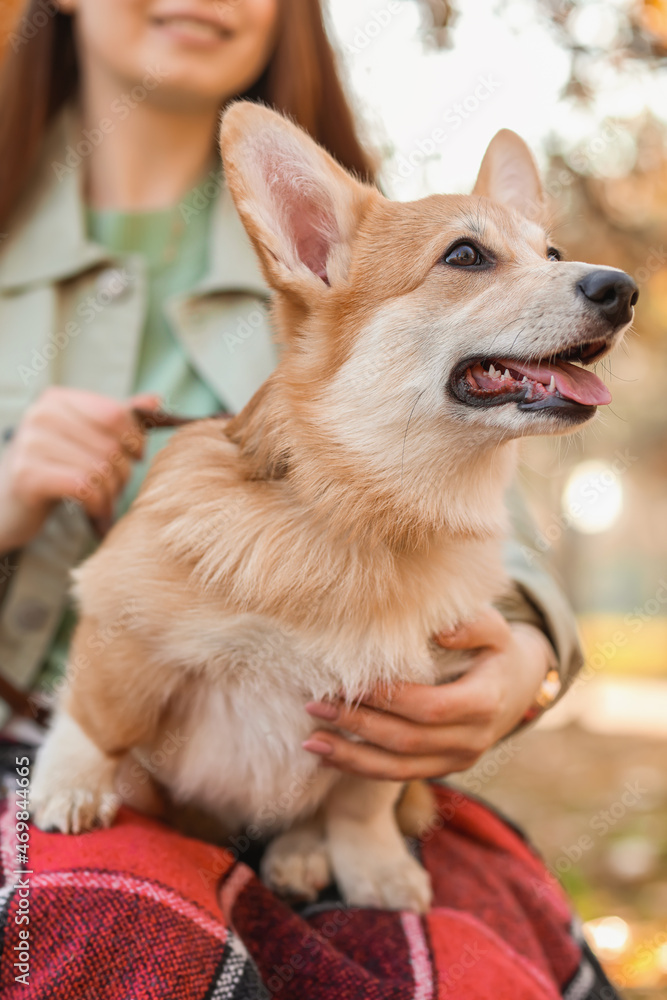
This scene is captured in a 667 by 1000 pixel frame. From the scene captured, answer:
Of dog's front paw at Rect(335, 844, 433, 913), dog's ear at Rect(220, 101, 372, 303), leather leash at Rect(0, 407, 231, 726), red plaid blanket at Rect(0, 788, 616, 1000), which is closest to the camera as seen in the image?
red plaid blanket at Rect(0, 788, 616, 1000)

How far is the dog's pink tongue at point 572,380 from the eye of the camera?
150cm

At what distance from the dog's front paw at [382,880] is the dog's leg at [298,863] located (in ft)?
0.18

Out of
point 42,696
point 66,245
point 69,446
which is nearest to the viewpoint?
point 69,446

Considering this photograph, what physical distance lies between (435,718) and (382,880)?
19.2 inches

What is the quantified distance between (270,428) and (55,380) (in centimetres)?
119

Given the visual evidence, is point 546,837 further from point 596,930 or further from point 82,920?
point 82,920

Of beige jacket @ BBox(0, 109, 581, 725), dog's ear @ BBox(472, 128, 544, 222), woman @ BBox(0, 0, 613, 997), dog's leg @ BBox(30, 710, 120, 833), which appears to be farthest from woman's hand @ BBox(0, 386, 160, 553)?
dog's ear @ BBox(472, 128, 544, 222)

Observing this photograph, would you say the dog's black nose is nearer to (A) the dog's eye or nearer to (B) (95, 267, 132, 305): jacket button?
(A) the dog's eye

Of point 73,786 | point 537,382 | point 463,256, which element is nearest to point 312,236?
point 463,256

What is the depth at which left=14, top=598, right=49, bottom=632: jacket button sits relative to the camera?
247cm

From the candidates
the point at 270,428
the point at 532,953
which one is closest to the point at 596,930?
the point at 532,953

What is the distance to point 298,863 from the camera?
81.7 inches

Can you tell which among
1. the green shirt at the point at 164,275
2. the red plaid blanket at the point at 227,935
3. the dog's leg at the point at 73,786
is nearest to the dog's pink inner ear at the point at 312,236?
the green shirt at the point at 164,275

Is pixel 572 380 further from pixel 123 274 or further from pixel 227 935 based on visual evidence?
pixel 123 274
